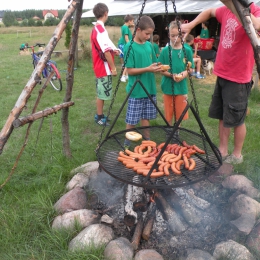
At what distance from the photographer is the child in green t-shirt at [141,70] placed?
3.20 meters

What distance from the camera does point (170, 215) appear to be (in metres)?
2.38

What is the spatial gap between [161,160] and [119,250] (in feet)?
2.66

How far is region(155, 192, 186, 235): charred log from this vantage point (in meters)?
2.32

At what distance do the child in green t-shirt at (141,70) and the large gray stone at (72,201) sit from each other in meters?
0.77

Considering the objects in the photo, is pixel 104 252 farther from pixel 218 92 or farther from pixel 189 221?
pixel 218 92

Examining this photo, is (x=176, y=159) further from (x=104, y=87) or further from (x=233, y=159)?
(x=104, y=87)

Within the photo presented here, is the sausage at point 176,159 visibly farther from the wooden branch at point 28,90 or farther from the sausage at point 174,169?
the wooden branch at point 28,90

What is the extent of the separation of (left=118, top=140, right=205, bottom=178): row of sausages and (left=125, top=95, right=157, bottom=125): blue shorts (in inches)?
32.8

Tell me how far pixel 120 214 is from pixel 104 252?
481 millimetres

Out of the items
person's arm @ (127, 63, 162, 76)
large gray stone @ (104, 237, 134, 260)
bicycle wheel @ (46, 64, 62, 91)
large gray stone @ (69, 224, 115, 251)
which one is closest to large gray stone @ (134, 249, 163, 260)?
large gray stone @ (104, 237, 134, 260)

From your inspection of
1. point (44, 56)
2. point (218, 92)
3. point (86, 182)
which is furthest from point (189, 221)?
point (44, 56)

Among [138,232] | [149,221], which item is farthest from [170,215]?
[138,232]

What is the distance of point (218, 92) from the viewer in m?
3.21

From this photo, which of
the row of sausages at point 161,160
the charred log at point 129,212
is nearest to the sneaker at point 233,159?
the row of sausages at point 161,160
